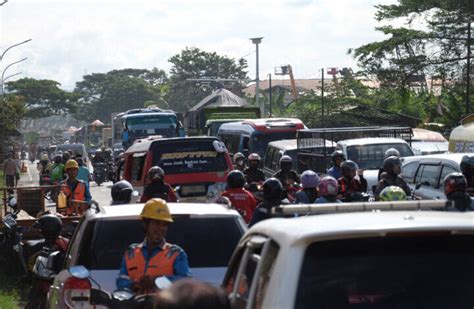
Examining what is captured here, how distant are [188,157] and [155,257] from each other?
37.7 ft

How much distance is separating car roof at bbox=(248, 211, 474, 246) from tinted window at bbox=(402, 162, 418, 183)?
1292 centimetres

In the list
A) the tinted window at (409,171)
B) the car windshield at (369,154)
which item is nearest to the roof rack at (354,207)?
the tinted window at (409,171)

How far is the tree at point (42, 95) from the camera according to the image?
4995 inches

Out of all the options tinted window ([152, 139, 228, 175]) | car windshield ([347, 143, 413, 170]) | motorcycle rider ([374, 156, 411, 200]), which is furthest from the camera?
car windshield ([347, 143, 413, 170])

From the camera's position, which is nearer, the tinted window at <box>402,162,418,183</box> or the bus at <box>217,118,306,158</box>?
the tinted window at <box>402,162,418,183</box>

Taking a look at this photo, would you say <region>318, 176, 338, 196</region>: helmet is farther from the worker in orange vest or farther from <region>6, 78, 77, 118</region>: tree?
<region>6, 78, 77, 118</region>: tree

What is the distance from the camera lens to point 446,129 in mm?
46438

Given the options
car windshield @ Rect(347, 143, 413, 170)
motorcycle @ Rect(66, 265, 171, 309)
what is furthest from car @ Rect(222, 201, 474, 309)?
car windshield @ Rect(347, 143, 413, 170)

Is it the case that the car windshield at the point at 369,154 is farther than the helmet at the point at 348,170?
Yes

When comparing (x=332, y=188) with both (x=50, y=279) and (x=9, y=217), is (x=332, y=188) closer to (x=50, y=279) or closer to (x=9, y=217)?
(x=50, y=279)

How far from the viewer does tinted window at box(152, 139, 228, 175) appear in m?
18.9

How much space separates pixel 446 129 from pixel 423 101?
9.21 metres

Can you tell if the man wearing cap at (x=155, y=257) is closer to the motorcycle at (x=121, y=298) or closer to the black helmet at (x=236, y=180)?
the motorcycle at (x=121, y=298)

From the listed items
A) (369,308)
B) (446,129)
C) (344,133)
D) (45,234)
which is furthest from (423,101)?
(369,308)
